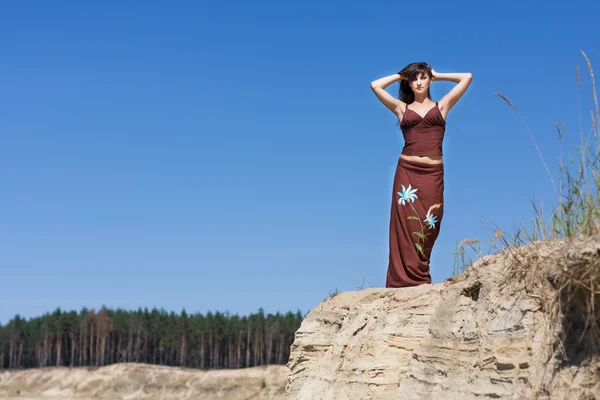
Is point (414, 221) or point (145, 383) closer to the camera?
point (414, 221)

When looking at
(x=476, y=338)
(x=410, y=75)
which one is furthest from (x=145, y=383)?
(x=476, y=338)

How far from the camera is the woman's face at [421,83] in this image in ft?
35.2

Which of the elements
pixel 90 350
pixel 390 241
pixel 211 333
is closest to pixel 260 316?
pixel 211 333

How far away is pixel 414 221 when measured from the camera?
10.2m

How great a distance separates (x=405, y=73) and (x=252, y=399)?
62.6 meters

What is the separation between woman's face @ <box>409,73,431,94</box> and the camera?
10.7m

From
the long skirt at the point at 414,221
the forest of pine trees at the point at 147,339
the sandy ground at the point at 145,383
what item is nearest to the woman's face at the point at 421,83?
the long skirt at the point at 414,221

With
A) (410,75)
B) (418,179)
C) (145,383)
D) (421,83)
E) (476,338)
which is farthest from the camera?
(145,383)

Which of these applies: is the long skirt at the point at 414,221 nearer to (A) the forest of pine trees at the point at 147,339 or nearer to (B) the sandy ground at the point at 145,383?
(B) the sandy ground at the point at 145,383

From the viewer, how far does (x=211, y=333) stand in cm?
9294

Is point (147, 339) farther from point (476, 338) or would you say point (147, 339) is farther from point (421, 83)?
point (476, 338)

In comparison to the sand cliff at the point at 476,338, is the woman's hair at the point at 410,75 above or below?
above

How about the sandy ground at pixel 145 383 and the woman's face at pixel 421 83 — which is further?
the sandy ground at pixel 145 383

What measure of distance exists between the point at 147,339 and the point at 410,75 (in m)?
91.5
